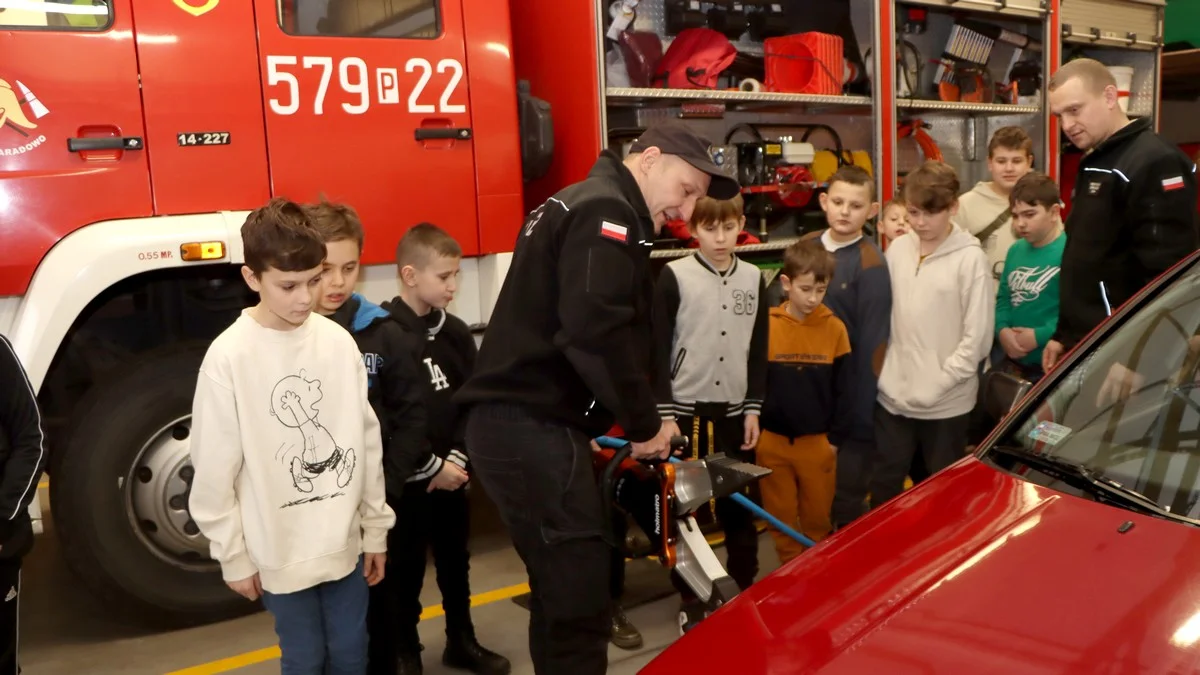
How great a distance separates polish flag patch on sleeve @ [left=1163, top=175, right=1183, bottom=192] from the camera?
3.38 meters

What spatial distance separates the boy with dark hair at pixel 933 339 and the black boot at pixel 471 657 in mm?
1651

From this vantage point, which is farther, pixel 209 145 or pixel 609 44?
pixel 609 44

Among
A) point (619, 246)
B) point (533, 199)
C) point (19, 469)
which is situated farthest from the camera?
point (533, 199)

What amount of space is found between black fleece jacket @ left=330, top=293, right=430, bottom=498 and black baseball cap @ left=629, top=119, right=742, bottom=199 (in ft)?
3.17

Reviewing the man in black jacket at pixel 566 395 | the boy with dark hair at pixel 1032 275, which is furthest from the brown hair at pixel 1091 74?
the man in black jacket at pixel 566 395

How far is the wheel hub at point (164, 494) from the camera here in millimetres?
3699

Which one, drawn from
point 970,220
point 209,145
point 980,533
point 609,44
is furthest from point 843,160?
point 980,533

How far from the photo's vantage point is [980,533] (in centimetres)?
176

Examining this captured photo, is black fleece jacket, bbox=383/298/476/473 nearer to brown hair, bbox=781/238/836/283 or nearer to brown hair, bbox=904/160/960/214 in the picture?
brown hair, bbox=781/238/836/283

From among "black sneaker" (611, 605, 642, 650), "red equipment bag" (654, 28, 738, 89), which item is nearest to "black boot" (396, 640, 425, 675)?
"black sneaker" (611, 605, 642, 650)

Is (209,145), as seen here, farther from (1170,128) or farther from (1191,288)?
(1170,128)

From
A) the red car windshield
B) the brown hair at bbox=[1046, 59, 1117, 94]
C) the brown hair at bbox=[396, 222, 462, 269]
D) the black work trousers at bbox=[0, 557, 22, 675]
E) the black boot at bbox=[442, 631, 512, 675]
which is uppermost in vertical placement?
the brown hair at bbox=[1046, 59, 1117, 94]

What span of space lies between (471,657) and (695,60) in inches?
122

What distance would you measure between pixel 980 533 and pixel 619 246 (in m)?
1.11
